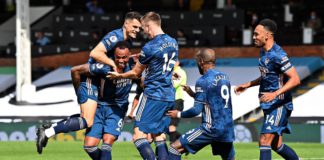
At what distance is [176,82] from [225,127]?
616cm

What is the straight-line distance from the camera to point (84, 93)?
1336 centimetres

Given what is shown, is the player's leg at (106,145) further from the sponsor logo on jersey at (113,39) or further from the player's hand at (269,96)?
the player's hand at (269,96)

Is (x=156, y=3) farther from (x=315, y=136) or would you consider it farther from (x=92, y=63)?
(x=92, y=63)

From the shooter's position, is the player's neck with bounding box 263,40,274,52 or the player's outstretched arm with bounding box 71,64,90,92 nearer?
the player's neck with bounding box 263,40,274,52

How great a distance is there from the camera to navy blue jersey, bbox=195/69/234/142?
472 inches

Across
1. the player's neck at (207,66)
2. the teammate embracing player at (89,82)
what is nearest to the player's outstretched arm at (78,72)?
the teammate embracing player at (89,82)

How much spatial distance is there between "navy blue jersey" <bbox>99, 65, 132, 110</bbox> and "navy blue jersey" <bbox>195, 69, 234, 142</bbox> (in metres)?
1.53

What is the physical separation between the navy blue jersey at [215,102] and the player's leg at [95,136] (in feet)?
5.91

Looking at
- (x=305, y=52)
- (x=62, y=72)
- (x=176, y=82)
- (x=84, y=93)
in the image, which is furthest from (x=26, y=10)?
(x=84, y=93)

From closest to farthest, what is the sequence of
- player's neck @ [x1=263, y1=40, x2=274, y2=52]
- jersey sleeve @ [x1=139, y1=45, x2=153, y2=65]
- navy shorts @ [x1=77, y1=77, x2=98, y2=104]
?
jersey sleeve @ [x1=139, y1=45, x2=153, y2=65] < player's neck @ [x1=263, y1=40, x2=274, y2=52] < navy shorts @ [x1=77, y1=77, x2=98, y2=104]

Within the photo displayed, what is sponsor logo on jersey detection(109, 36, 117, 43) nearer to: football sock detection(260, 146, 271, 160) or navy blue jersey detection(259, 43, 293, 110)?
navy blue jersey detection(259, 43, 293, 110)

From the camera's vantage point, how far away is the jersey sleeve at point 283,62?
12945 millimetres

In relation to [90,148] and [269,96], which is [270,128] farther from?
[90,148]

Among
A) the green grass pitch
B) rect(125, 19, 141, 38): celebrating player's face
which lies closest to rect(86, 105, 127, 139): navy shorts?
rect(125, 19, 141, 38): celebrating player's face
